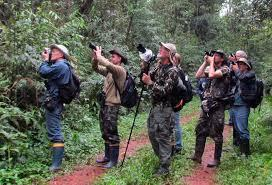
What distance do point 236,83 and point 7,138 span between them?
4.85 m

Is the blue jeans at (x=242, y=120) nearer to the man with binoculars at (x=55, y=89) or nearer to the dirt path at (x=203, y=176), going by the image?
the dirt path at (x=203, y=176)

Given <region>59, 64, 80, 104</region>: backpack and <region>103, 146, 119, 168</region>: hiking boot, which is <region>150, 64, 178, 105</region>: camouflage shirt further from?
<region>59, 64, 80, 104</region>: backpack

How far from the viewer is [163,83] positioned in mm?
7426

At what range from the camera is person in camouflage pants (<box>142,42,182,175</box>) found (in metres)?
7.42

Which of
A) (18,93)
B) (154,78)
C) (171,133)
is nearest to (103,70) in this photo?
(154,78)

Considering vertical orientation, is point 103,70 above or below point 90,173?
above

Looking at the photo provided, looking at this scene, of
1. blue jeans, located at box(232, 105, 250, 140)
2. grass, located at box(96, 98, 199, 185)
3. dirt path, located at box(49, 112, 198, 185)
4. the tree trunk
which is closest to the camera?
grass, located at box(96, 98, 199, 185)

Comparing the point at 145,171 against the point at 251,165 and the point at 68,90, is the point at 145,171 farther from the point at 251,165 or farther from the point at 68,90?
the point at 251,165

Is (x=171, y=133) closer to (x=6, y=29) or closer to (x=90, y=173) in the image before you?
(x=90, y=173)

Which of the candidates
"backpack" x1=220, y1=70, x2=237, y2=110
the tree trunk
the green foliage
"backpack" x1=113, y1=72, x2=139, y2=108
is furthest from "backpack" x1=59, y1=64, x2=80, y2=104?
the tree trunk

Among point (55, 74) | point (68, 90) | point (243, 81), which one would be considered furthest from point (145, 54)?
point (243, 81)

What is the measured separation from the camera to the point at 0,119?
812 centimetres

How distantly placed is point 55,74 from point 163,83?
76.1 inches

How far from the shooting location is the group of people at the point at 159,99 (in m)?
7.47
